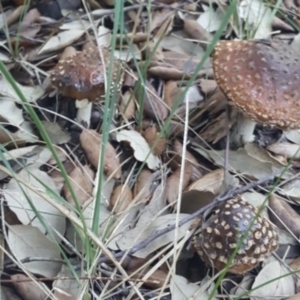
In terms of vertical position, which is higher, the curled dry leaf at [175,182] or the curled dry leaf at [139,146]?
the curled dry leaf at [139,146]

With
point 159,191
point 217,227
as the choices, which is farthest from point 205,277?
point 159,191

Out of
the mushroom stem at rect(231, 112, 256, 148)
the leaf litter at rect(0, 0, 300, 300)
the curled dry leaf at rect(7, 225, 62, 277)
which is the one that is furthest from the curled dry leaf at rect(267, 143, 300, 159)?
the curled dry leaf at rect(7, 225, 62, 277)

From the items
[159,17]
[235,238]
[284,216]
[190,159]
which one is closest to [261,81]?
[190,159]

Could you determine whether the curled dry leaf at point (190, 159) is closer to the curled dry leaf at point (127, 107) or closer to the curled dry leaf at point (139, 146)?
the curled dry leaf at point (139, 146)

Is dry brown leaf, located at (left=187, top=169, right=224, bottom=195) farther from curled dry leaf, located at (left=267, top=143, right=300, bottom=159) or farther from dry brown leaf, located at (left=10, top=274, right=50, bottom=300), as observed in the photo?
dry brown leaf, located at (left=10, top=274, right=50, bottom=300)

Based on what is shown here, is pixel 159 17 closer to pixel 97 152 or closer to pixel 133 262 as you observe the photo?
pixel 97 152

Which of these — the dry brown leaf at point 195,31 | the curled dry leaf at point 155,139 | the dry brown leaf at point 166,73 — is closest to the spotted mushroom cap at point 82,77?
the curled dry leaf at point 155,139
